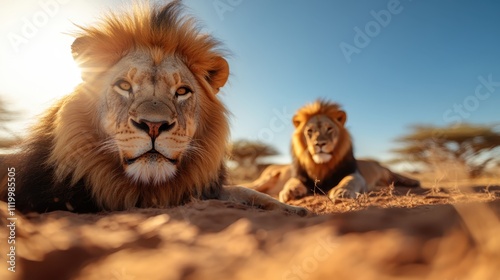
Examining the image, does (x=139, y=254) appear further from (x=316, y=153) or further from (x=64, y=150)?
(x=316, y=153)

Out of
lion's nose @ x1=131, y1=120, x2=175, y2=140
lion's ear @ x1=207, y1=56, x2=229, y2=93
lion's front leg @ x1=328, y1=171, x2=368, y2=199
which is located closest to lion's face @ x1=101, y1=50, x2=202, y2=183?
lion's nose @ x1=131, y1=120, x2=175, y2=140

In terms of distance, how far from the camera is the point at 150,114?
89.0 inches

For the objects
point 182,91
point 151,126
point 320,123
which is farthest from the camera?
point 320,123

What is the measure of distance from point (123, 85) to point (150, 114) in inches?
16.3

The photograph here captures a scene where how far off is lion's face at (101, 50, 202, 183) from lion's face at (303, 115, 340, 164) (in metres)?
4.22

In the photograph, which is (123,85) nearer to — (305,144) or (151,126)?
(151,126)

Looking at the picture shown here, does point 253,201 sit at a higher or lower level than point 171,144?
lower

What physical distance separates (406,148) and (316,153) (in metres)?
6.60

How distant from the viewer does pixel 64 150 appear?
8.21 ft

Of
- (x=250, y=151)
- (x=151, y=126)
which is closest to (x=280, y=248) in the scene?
(x=151, y=126)

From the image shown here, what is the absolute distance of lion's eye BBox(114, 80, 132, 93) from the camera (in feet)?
8.25

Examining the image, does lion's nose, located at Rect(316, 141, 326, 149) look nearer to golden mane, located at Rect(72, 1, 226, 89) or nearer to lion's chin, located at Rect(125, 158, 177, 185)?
golden mane, located at Rect(72, 1, 226, 89)

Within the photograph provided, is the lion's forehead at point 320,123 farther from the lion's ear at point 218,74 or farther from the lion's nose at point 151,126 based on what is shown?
the lion's nose at point 151,126

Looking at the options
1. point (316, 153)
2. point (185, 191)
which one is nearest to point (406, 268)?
point (185, 191)
